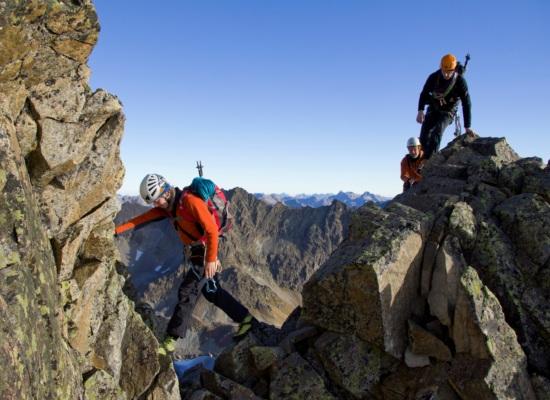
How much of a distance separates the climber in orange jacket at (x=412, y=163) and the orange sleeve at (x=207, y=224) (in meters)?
11.4

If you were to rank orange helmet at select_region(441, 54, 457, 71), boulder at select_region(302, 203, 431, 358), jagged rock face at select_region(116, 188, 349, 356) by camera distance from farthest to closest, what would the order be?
jagged rock face at select_region(116, 188, 349, 356), orange helmet at select_region(441, 54, 457, 71), boulder at select_region(302, 203, 431, 358)

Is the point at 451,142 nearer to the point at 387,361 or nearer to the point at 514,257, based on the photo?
the point at 514,257

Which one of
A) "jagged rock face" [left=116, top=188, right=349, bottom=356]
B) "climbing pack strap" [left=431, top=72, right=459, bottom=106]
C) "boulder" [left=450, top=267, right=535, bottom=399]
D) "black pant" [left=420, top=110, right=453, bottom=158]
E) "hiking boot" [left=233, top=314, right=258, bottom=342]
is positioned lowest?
"jagged rock face" [left=116, top=188, right=349, bottom=356]

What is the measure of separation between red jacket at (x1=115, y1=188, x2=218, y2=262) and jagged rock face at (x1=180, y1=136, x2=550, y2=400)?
3112 millimetres

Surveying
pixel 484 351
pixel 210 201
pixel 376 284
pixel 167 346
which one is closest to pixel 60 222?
pixel 210 201

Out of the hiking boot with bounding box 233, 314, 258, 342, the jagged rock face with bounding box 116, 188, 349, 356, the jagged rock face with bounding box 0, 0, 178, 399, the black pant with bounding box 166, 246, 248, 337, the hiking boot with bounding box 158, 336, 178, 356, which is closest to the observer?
the jagged rock face with bounding box 0, 0, 178, 399

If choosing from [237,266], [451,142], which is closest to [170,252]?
[237,266]

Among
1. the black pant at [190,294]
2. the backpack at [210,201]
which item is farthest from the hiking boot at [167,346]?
the backpack at [210,201]

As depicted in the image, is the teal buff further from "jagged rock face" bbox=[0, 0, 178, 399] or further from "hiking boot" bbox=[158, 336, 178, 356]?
"hiking boot" bbox=[158, 336, 178, 356]

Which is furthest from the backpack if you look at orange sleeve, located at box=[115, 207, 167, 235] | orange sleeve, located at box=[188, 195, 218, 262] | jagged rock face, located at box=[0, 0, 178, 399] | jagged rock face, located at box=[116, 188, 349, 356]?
jagged rock face, located at box=[116, 188, 349, 356]

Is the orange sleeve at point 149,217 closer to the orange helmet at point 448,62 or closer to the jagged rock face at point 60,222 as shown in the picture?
the jagged rock face at point 60,222

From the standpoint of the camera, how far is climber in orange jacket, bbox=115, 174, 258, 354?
11750 millimetres

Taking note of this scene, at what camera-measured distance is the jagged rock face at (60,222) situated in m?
6.70

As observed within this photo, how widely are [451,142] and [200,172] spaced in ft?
39.1
